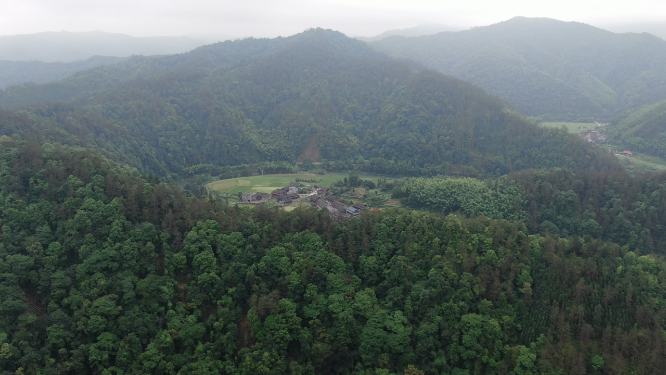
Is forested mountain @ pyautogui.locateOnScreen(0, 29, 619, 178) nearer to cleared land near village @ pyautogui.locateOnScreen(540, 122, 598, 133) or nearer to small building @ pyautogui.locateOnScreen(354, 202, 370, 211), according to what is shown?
small building @ pyautogui.locateOnScreen(354, 202, 370, 211)

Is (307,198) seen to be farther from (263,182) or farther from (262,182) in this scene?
(262,182)

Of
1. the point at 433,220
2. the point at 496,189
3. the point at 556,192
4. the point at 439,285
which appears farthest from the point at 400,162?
the point at 439,285

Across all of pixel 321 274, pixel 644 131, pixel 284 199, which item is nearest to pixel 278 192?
pixel 284 199

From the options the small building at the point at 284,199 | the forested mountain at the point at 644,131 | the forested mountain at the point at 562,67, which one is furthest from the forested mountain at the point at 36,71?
the forested mountain at the point at 644,131

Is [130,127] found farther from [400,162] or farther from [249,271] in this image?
[249,271]

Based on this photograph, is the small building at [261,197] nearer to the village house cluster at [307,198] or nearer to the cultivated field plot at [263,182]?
the village house cluster at [307,198]

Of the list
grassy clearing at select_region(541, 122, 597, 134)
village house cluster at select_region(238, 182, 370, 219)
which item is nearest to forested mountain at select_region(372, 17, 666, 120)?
grassy clearing at select_region(541, 122, 597, 134)
